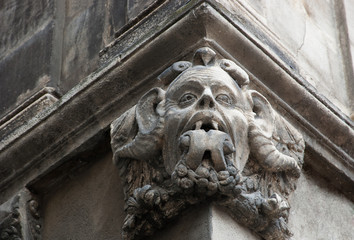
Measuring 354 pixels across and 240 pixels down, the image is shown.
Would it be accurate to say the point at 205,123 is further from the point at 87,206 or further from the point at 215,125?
the point at 87,206

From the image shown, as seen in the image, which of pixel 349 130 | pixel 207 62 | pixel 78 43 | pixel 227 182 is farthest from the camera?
pixel 78 43

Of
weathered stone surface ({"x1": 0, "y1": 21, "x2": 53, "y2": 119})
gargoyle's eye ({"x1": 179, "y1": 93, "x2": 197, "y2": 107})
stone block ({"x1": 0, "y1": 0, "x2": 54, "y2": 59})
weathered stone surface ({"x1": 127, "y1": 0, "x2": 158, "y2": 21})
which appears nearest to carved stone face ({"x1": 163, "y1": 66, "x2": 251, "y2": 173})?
gargoyle's eye ({"x1": 179, "y1": 93, "x2": 197, "y2": 107})

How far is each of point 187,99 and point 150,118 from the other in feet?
0.85

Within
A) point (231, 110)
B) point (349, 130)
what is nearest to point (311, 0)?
point (349, 130)

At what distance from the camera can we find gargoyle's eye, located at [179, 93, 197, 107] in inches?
246

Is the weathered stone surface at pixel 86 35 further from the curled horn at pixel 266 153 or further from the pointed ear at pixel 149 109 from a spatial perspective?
the curled horn at pixel 266 153

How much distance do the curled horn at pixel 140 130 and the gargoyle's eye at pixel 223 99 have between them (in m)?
0.30

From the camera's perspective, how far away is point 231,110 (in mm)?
6230

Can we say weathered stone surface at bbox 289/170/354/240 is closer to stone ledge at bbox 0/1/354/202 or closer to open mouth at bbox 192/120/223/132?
stone ledge at bbox 0/1/354/202

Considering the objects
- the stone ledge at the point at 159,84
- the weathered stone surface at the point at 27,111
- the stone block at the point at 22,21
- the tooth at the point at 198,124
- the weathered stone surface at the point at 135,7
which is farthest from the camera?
the stone block at the point at 22,21

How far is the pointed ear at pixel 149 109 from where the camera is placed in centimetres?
639

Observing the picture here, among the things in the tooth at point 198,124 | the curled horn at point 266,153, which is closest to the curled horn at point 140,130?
the tooth at point 198,124

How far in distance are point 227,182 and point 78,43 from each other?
1.90 meters

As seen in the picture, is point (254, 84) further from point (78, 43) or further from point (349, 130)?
point (78, 43)
